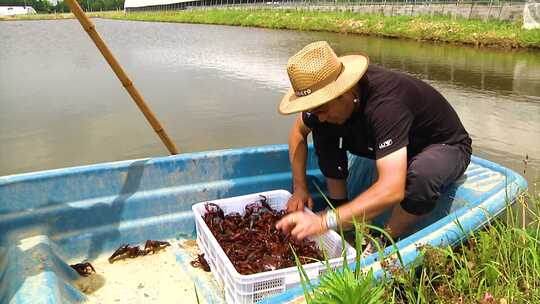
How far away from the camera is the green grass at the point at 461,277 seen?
1.62m

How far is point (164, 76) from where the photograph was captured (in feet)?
33.7

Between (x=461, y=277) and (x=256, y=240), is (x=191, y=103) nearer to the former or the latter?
(x=256, y=240)

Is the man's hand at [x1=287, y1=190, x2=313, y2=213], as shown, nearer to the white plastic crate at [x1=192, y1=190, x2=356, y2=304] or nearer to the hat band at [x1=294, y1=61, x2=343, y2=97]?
the white plastic crate at [x1=192, y1=190, x2=356, y2=304]

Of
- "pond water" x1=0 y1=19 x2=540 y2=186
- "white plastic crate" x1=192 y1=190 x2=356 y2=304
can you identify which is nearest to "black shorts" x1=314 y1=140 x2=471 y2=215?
"white plastic crate" x1=192 y1=190 x2=356 y2=304

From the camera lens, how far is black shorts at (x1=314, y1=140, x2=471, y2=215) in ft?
7.91

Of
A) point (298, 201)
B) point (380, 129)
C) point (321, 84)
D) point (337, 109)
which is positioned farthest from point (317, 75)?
point (298, 201)

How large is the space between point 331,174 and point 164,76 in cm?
795

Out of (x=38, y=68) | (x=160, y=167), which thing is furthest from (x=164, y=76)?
(x=160, y=167)

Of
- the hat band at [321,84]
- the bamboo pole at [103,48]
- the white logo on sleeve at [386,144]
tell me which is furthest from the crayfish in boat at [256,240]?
the bamboo pole at [103,48]

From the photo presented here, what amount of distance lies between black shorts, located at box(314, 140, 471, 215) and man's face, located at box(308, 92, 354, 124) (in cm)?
45

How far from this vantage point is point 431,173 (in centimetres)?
242

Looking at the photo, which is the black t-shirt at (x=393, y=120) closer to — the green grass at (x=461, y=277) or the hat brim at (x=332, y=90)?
the hat brim at (x=332, y=90)

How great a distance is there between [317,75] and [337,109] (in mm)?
209

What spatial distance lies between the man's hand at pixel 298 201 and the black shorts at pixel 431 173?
2.02 feet
